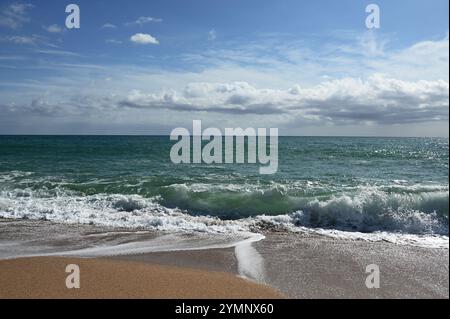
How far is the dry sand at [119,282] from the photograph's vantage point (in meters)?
4.78

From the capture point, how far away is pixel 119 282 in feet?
16.8

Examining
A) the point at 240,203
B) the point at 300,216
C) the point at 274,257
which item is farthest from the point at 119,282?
the point at 240,203

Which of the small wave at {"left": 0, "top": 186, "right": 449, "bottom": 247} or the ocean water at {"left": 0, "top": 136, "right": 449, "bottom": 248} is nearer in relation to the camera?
the small wave at {"left": 0, "top": 186, "right": 449, "bottom": 247}

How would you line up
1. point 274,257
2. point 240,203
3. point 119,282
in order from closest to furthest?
point 119,282 < point 274,257 < point 240,203

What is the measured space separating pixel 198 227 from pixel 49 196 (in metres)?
7.02

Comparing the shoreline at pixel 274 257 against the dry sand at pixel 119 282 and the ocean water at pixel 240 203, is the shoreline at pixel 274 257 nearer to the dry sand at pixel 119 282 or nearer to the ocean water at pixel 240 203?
the dry sand at pixel 119 282

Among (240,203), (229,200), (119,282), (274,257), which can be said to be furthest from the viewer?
(229,200)

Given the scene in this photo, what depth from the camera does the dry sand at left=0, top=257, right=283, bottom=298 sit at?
4.78m

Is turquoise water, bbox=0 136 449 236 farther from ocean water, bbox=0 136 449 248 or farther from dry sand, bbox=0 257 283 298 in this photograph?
dry sand, bbox=0 257 283 298

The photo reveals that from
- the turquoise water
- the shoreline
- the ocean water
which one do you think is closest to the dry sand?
the shoreline

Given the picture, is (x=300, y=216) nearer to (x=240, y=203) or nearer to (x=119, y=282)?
(x=240, y=203)

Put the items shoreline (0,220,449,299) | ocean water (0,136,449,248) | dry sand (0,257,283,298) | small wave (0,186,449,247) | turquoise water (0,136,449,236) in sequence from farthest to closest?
1. turquoise water (0,136,449,236)
2. ocean water (0,136,449,248)
3. small wave (0,186,449,247)
4. shoreline (0,220,449,299)
5. dry sand (0,257,283,298)

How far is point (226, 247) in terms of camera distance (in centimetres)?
732

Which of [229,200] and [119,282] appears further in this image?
[229,200]
